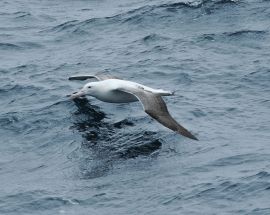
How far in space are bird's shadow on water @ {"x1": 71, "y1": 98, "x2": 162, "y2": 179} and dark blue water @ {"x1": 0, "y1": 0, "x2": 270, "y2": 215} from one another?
0.03 metres

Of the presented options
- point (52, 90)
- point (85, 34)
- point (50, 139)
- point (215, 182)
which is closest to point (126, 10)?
point (85, 34)

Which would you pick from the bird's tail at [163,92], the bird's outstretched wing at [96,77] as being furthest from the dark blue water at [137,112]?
the bird's tail at [163,92]

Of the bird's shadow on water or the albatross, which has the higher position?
the albatross

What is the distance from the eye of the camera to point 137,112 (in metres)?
21.6

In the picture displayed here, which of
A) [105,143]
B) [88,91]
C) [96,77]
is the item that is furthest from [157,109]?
[96,77]

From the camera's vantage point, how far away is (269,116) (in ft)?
65.9

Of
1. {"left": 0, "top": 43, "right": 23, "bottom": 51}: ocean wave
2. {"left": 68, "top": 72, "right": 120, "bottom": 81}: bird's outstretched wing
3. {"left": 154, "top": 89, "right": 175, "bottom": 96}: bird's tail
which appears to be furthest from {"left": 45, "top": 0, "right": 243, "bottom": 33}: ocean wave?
{"left": 154, "top": 89, "right": 175, "bottom": 96}: bird's tail

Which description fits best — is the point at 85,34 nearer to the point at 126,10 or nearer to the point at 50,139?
the point at 126,10

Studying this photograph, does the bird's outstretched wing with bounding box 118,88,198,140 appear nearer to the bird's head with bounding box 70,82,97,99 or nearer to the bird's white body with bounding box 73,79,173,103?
the bird's white body with bounding box 73,79,173,103

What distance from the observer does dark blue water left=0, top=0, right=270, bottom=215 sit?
1647 cm

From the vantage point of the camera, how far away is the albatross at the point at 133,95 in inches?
754

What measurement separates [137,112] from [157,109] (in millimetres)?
2068

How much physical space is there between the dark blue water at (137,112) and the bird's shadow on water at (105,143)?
28mm

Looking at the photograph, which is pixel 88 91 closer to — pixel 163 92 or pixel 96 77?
pixel 96 77
